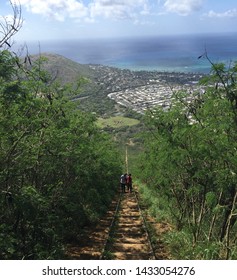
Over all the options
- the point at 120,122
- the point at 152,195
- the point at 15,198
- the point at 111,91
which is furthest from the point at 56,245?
the point at 111,91

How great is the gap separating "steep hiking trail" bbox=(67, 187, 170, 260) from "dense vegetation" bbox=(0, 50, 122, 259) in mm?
552

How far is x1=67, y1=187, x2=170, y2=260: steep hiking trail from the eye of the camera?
959cm

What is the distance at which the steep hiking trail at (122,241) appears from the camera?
9.59 meters

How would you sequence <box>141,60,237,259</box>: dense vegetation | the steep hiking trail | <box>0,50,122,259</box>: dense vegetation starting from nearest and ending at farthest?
<box>0,50,122,259</box>: dense vegetation → <box>141,60,237,259</box>: dense vegetation → the steep hiking trail

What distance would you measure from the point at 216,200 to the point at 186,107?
2.98 m

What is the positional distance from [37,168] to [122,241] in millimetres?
4478

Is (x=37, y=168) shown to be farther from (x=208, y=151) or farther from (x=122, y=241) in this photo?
(x=122, y=241)

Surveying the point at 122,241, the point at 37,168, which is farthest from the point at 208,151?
the point at 122,241

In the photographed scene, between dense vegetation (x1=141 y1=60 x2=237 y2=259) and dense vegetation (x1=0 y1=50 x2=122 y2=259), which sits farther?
dense vegetation (x1=141 y1=60 x2=237 y2=259)

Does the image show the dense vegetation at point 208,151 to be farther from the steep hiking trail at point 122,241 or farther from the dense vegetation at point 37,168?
the dense vegetation at point 37,168

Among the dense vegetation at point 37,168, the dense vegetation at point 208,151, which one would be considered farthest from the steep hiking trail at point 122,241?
the dense vegetation at point 208,151

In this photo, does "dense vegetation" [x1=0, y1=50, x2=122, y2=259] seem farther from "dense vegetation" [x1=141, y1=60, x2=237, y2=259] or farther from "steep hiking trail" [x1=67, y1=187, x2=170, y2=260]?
"dense vegetation" [x1=141, y1=60, x2=237, y2=259]

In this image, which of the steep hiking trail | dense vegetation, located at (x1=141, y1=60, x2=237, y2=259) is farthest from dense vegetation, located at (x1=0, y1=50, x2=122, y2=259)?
dense vegetation, located at (x1=141, y1=60, x2=237, y2=259)

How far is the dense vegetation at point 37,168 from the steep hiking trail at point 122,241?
1.81 feet
